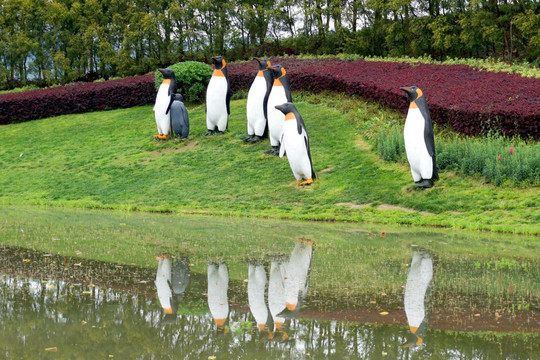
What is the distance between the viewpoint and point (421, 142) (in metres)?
11.6

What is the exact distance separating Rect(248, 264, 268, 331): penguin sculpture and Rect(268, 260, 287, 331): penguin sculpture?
2.6 inches

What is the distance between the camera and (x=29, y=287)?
241 inches

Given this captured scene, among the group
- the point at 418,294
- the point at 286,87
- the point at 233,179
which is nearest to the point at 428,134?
the point at 286,87

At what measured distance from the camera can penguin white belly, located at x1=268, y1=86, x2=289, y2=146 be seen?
14578 mm

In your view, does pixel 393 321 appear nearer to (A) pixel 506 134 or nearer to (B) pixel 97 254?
(B) pixel 97 254

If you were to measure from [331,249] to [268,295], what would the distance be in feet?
7.77

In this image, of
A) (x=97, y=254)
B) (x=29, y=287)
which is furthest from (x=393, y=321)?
(x=97, y=254)

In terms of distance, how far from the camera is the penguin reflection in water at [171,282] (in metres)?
5.56

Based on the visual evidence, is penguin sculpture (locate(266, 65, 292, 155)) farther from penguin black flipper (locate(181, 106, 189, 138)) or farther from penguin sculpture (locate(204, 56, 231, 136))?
penguin black flipper (locate(181, 106, 189, 138))

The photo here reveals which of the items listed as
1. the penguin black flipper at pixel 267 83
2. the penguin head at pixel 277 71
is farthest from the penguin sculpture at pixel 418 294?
the penguin black flipper at pixel 267 83

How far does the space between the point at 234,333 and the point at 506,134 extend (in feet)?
29.7

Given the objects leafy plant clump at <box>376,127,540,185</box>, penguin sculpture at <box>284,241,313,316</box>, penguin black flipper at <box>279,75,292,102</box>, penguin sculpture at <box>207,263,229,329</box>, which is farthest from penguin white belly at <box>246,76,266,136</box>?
penguin sculpture at <box>207,263,229,329</box>

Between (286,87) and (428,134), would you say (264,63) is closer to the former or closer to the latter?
(286,87)

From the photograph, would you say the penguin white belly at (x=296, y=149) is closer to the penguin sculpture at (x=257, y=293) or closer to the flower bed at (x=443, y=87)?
the flower bed at (x=443, y=87)
